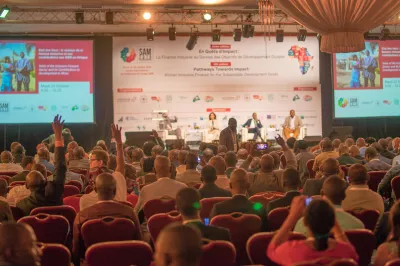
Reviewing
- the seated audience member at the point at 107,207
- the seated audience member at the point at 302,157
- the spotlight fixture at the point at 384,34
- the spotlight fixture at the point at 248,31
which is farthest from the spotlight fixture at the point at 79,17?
the seated audience member at the point at 107,207

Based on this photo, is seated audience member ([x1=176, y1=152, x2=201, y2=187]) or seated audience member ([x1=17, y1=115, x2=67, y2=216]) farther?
seated audience member ([x1=176, y1=152, x2=201, y2=187])

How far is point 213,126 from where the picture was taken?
18812 millimetres

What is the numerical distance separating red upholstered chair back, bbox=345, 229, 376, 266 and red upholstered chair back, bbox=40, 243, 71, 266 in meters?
1.84

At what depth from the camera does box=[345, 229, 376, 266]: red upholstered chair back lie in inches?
166

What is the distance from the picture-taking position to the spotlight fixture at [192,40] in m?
18.3

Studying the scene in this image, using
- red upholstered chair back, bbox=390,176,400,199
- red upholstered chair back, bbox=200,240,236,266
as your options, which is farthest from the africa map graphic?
red upholstered chair back, bbox=200,240,236,266

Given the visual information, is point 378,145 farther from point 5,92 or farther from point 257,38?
point 5,92

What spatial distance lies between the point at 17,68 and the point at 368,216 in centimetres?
1492

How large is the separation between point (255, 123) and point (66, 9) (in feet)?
21.1

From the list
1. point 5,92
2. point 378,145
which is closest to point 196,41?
point 5,92

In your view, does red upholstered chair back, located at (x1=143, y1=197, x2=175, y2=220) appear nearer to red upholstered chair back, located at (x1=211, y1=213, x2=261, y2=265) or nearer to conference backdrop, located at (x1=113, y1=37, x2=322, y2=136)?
red upholstered chair back, located at (x1=211, y1=213, x2=261, y2=265)

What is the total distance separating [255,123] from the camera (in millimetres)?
18828

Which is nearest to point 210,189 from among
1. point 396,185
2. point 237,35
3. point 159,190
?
point 159,190

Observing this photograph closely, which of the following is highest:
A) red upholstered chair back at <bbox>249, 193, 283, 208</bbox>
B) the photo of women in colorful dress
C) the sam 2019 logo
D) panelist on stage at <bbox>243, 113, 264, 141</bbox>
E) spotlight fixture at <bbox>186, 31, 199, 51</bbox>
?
spotlight fixture at <bbox>186, 31, 199, 51</bbox>
